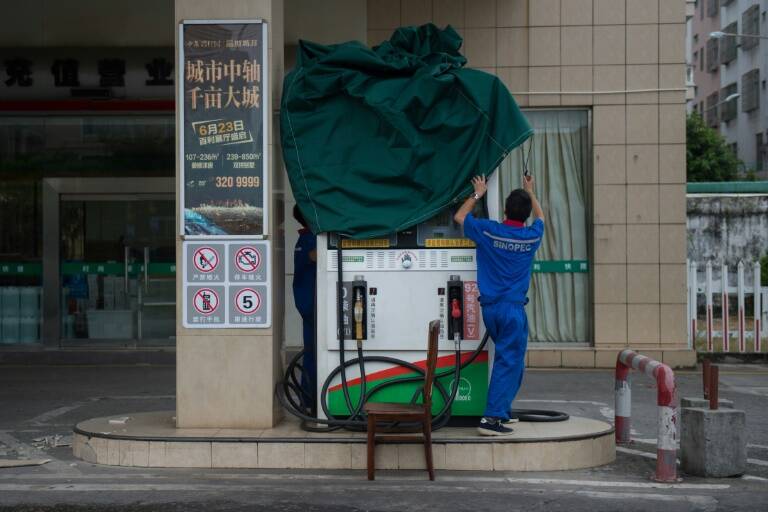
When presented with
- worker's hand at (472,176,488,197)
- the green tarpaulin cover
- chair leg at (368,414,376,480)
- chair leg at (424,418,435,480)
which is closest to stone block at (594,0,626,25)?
the green tarpaulin cover

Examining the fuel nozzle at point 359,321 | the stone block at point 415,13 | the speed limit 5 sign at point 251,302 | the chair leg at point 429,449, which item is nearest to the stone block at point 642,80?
the stone block at point 415,13

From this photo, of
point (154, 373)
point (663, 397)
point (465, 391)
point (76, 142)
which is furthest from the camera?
point (76, 142)

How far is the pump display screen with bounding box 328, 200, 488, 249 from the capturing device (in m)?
8.27

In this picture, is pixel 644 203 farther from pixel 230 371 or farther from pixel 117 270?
pixel 230 371

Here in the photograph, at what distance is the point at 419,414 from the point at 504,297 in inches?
44.9

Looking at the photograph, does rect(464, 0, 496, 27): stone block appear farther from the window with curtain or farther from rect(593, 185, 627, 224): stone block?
rect(593, 185, 627, 224): stone block

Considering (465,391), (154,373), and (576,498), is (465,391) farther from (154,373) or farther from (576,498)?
(154,373)

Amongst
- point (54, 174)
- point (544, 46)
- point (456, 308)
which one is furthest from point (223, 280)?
point (54, 174)

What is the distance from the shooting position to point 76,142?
52.1 feet

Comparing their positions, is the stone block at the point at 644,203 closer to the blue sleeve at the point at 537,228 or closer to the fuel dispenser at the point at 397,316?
the fuel dispenser at the point at 397,316

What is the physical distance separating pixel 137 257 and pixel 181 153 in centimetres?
811

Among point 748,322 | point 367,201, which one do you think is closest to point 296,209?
point 367,201

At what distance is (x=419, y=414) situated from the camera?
24.0 feet

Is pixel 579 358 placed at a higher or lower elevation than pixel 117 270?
lower
